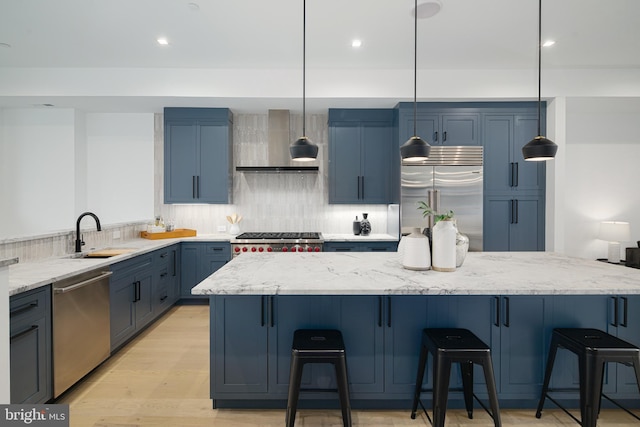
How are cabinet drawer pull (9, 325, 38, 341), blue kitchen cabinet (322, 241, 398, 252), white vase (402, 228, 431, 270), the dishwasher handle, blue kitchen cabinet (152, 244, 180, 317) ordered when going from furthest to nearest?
blue kitchen cabinet (322, 241, 398, 252) < blue kitchen cabinet (152, 244, 180, 317) < the dishwasher handle < white vase (402, 228, 431, 270) < cabinet drawer pull (9, 325, 38, 341)

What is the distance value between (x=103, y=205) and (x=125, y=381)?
335 centimetres

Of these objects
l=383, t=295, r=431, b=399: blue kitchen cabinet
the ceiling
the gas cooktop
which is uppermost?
the ceiling

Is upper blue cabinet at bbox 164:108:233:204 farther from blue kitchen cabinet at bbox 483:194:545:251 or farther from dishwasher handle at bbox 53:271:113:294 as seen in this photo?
blue kitchen cabinet at bbox 483:194:545:251

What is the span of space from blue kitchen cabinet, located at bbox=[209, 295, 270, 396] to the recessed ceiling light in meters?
2.65

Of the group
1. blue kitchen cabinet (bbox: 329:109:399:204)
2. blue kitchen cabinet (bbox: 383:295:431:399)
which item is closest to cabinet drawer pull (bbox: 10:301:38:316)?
blue kitchen cabinet (bbox: 383:295:431:399)

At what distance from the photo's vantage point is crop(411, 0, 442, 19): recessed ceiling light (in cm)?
267

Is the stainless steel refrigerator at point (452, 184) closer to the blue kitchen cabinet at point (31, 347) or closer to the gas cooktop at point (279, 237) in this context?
the gas cooktop at point (279, 237)

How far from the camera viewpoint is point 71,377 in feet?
7.67

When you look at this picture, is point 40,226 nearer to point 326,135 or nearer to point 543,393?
point 326,135

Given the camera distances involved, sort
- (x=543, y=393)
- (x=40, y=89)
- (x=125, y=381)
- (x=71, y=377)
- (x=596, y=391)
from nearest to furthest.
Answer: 1. (x=596, y=391)
2. (x=543, y=393)
3. (x=71, y=377)
4. (x=125, y=381)
5. (x=40, y=89)

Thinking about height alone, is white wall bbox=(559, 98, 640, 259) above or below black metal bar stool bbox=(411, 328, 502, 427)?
above

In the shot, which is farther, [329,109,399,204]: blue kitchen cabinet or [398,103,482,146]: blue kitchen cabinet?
[329,109,399,204]: blue kitchen cabinet

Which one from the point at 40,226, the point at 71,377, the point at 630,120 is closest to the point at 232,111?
the point at 40,226

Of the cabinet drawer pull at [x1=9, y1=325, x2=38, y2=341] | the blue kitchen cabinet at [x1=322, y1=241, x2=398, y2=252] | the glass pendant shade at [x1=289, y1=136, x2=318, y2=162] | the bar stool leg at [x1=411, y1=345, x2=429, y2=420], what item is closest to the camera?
the cabinet drawer pull at [x1=9, y1=325, x2=38, y2=341]
